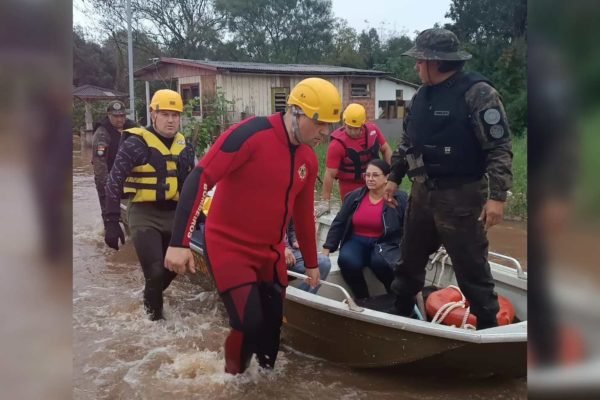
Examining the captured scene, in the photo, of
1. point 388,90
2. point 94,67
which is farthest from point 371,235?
point 94,67

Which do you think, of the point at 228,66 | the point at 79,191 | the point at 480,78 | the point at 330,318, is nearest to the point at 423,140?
the point at 480,78

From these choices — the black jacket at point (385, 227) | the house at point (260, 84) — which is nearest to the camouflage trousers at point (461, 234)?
the black jacket at point (385, 227)

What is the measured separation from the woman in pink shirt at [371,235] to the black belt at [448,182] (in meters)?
1.21

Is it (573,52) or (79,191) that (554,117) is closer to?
(573,52)

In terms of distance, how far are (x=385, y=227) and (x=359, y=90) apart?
19.2 m

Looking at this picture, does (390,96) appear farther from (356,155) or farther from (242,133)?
(242,133)

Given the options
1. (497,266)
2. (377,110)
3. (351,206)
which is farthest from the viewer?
(377,110)

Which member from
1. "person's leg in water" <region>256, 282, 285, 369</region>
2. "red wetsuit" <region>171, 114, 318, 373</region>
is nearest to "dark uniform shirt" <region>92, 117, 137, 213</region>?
"person's leg in water" <region>256, 282, 285, 369</region>

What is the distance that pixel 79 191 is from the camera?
1437 cm

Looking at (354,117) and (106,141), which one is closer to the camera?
(354,117)

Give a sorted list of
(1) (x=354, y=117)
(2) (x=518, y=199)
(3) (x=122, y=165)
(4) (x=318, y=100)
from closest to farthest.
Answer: (4) (x=318, y=100), (3) (x=122, y=165), (1) (x=354, y=117), (2) (x=518, y=199)

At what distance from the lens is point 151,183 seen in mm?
5000

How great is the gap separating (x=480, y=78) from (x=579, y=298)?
10.6 feet

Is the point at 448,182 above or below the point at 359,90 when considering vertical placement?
below
